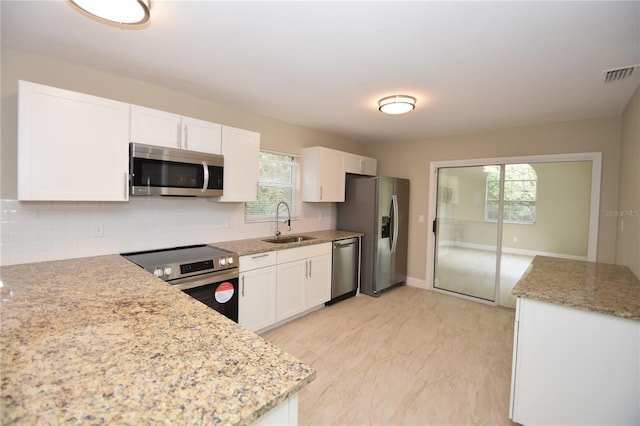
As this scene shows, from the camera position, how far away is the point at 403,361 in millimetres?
2684

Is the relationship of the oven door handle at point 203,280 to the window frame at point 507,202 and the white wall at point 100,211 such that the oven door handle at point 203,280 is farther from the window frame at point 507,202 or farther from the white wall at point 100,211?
the window frame at point 507,202

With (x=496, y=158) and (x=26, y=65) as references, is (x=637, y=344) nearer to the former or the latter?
(x=496, y=158)

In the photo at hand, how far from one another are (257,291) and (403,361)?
1531 millimetres

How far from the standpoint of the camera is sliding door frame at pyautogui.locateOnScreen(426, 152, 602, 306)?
3.40 metres

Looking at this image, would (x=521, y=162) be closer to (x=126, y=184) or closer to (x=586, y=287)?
(x=586, y=287)

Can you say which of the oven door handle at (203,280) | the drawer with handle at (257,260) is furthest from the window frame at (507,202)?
the oven door handle at (203,280)

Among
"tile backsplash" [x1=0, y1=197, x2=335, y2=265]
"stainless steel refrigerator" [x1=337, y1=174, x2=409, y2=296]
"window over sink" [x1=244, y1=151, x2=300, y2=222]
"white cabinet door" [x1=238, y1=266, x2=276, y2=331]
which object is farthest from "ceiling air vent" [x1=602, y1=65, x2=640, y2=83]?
"tile backsplash" [x1=0, y1=197, x2=335, y2=265]

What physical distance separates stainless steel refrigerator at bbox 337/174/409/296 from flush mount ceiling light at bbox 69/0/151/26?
10.9ft

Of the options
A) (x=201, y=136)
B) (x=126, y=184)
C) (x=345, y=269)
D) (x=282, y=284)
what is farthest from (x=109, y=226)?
(x=345, y=269)

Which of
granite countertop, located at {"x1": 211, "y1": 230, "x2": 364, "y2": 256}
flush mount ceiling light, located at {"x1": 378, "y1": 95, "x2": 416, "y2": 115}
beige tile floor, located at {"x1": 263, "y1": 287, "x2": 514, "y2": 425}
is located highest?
flush mount ceiling light, located at {"x1": 378, "y1": 95, "x2": 416, "y2": 115}

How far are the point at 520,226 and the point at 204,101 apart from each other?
4.34 meters

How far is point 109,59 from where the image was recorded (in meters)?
2.27

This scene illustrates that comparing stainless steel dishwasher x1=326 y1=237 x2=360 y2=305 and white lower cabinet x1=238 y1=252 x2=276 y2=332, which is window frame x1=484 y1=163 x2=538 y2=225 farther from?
white lower cabinet x1=238 y1=252 x2=276 y2=332

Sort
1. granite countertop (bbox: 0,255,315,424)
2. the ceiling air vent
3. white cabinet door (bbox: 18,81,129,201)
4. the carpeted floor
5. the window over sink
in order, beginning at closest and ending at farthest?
granite countertop (bbox: 0,255,315,424)
white cabinet door (bbox: 18,81,129,201)
the ceiling air vent
the window over sink
the carpeted floor
